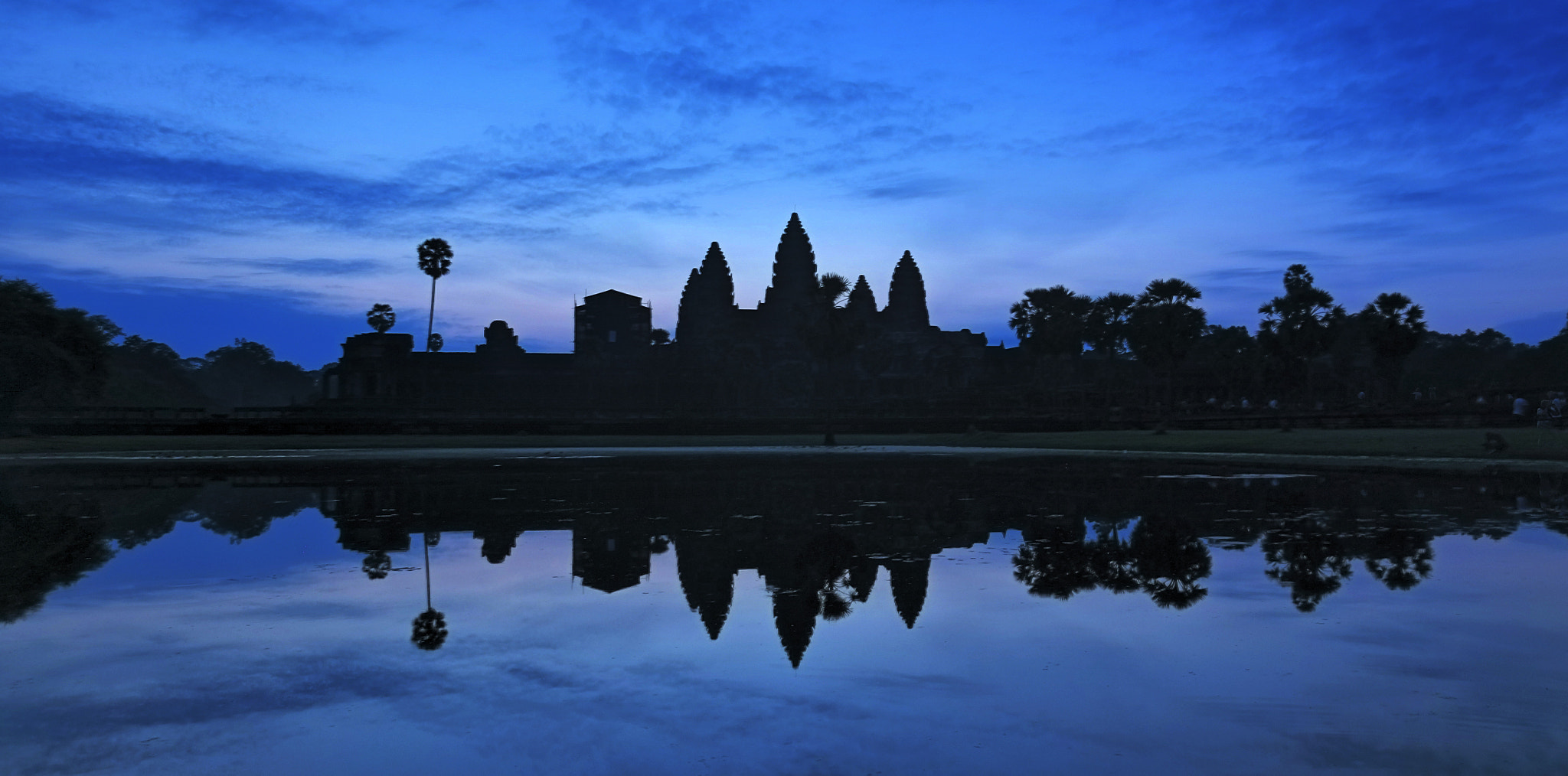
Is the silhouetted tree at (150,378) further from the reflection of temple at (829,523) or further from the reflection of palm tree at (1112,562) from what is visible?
the reflection of palm tree at (1112,562)

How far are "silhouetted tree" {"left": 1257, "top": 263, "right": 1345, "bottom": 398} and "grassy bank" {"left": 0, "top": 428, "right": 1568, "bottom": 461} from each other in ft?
95.8

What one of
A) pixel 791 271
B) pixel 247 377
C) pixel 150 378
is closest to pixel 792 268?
pixel 791 271

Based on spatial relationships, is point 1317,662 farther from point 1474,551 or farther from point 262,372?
point 262,372

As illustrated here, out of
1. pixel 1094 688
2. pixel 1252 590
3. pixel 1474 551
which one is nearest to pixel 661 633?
pixel 1094 688

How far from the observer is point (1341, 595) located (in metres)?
8.74

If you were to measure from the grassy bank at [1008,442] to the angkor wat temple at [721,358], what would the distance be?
25158 millimetres

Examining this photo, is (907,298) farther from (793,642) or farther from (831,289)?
(793,642)

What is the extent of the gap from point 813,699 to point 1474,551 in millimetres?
8884

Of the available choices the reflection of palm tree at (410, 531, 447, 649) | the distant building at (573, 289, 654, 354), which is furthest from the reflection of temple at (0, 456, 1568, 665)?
the distant building at (573, 289, 654, 354)

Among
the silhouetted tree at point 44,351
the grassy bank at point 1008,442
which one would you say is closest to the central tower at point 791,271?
the grassy bank at point 1008,442

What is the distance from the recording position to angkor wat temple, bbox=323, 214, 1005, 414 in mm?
80625

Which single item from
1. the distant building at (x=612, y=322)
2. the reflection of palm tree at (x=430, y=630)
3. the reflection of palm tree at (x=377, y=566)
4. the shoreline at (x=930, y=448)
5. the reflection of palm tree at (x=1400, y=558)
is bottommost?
the reflection of palm tree at (x=430, y=630)

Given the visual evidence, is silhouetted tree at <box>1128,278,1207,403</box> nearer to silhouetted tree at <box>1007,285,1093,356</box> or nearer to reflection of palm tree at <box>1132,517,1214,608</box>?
silhouetted tree at <box>1007,285,1093,356</box>

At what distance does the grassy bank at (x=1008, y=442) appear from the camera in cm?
2831
